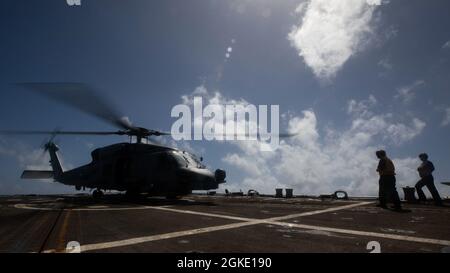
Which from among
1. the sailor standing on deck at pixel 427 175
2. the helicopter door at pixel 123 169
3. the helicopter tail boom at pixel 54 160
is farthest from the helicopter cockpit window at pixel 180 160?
the helicopter tail boom at pixel 54 160

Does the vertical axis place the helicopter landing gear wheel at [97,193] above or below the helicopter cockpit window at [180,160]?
below

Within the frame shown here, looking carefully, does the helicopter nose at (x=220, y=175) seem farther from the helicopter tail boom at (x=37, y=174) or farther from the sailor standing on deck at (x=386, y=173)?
the helicopter tail boom at (x=37, y=174)

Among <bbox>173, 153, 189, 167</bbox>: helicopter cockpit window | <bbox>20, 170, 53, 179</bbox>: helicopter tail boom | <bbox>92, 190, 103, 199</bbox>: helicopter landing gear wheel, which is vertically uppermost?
<bbox>173, 153, 189, 167</bbox>: helicopter cockpit window

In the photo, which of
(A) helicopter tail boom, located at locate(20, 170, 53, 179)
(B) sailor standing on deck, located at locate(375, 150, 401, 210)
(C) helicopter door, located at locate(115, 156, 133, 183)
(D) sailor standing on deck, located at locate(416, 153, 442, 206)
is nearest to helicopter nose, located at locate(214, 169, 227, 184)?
(C) helicopter door, located at locate(115, 156, 133, 183)

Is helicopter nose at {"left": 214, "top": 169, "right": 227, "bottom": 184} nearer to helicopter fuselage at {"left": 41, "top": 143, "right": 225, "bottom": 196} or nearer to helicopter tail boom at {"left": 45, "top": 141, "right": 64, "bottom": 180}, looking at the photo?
helicopter fuselage at {"left": 41, "top": 143, "right": 225, "bottom": 196}

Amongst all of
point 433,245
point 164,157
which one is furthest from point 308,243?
point 164,157

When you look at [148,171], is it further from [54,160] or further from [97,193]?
[54,160]

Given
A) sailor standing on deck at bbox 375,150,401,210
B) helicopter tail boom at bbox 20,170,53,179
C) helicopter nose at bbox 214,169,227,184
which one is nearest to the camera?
sailor standing on deck at bbox 375,150,401,210

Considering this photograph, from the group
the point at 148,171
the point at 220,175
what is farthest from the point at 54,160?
the point at 220,175

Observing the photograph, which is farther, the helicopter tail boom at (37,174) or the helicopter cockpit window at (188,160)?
the helicopter tail boom at (37,174)

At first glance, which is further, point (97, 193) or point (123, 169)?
point (97, 193)

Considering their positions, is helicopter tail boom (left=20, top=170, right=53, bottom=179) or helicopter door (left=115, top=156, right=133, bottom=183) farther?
helicopter tail boom (left=20, top=170, right=53, bottom=179)
